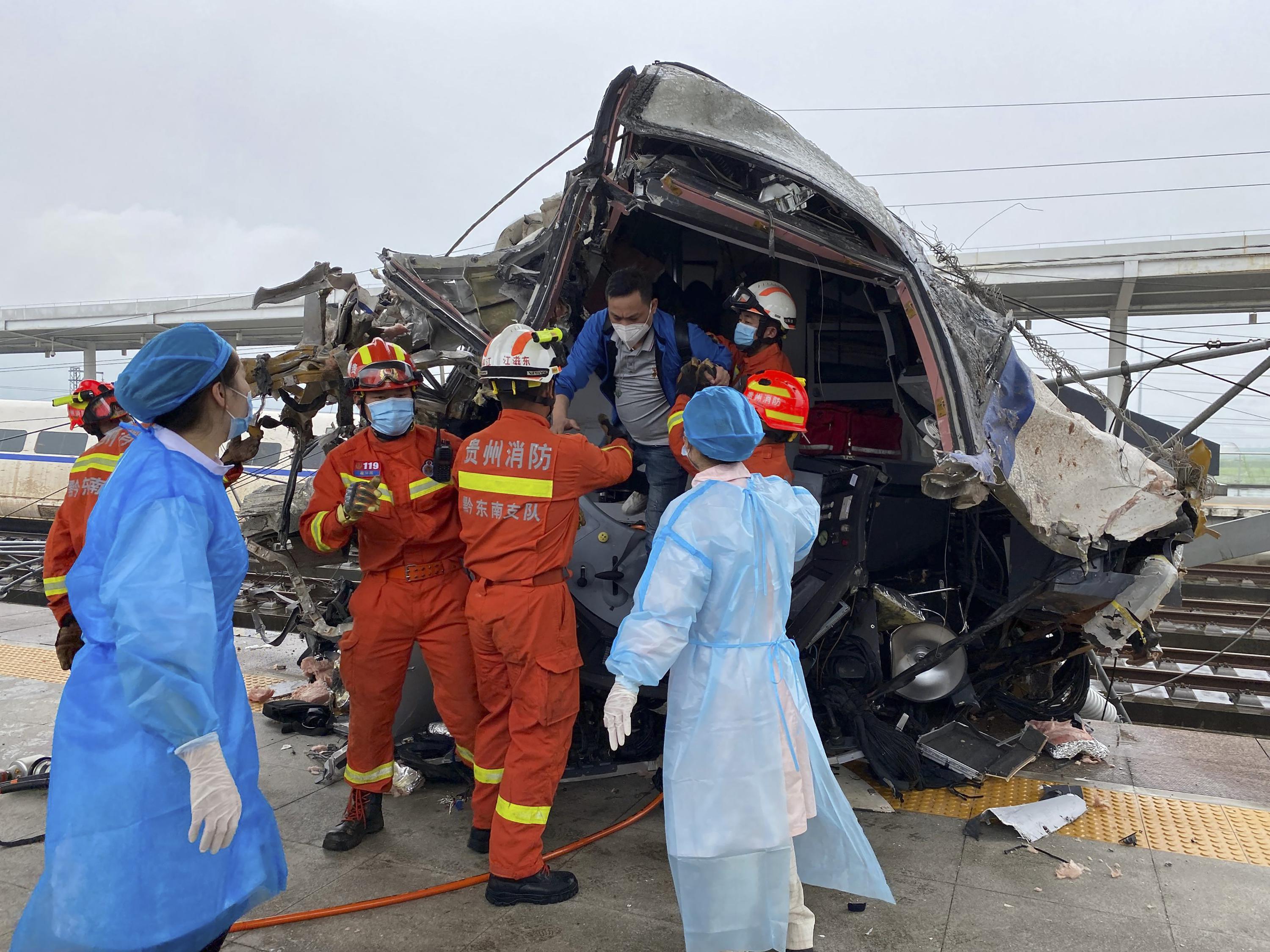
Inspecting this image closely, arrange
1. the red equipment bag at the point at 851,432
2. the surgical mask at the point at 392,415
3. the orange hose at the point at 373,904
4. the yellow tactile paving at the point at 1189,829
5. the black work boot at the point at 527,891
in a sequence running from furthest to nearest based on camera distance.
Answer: the red equipment bag at the point at 851,432 < the surgical mask at the point at 392,415 < the yellow tactile paving at the point at 1189,829 < the black work boot at the point at 527,891 < the orange hose at the point at 373,904

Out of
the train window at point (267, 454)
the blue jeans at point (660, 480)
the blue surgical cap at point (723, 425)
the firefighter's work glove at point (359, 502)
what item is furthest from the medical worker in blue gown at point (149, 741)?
the train window at point (267, 454)

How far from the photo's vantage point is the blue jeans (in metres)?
4.67

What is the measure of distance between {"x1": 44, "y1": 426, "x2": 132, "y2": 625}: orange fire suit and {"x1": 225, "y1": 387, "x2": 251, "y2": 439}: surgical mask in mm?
2129

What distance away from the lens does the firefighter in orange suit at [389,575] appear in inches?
152

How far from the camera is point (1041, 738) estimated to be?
4.80m

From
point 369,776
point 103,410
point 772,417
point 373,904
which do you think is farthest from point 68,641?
point 772,417

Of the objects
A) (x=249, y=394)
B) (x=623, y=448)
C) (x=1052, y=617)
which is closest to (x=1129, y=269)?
(x=1052, y=617)

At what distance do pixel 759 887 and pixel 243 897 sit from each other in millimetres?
1553

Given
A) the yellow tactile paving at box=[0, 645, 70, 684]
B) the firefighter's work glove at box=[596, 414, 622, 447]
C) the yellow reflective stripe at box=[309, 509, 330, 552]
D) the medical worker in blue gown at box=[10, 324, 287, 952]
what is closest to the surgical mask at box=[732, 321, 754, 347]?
the firefighter's work glove at box=[596, 414, 622, 447]

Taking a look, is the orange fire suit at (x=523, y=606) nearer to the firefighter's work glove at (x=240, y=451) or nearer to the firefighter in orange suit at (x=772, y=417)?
the firefighter in orange suit at (x=772, y=417)

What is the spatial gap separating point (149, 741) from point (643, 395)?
10.1 feet

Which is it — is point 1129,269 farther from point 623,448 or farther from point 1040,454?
point 623,448

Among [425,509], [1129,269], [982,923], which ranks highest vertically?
[1129,269]

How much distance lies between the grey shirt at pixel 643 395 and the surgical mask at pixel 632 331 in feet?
0.34
